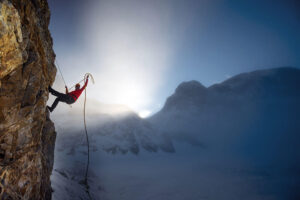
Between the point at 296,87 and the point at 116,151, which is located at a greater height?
the point at 296,87

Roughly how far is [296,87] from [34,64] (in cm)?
22557

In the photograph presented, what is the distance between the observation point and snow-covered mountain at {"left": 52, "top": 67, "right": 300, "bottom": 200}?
3247 centimetres

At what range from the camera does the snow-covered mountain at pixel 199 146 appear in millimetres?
32469

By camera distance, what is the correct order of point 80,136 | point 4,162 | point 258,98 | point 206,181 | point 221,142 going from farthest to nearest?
point 258,98, point 221,142, point 80,136, point 206,181, point 4,162

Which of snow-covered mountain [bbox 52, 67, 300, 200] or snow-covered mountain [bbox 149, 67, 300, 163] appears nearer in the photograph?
snow-covered mountain [bbox 52, 67, 300, 200]

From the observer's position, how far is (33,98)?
20.0ft

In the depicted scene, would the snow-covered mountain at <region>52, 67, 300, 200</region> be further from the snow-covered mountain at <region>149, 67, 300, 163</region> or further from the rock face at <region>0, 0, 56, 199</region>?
the rock face at <region>0, 0, 56, 199</region>

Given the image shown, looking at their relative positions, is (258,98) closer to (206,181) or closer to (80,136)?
(206,181)

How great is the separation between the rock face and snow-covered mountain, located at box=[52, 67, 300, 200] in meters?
9.96

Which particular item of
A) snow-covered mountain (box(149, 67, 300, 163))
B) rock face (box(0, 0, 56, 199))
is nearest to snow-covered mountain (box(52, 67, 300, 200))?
snow-covered mountain (box(149, 67, 300, 163))

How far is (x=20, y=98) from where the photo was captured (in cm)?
533

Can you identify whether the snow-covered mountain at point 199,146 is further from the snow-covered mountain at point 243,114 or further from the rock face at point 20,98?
the rock face at point 20,98

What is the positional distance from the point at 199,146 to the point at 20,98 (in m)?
120

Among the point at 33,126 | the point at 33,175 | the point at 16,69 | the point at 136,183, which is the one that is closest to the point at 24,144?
the point at 33,126
